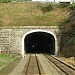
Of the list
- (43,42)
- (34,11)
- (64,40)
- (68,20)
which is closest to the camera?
(64,40)

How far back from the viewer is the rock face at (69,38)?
1632 inches

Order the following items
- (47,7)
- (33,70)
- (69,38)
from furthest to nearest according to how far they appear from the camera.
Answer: (47,7)
(69,38)
(33,70)

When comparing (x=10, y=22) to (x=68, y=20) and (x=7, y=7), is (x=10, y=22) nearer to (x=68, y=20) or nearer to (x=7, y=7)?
(x=7, y=7)

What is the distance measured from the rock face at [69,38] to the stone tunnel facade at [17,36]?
826mm

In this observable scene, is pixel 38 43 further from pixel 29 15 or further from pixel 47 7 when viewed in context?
pixel 29 15

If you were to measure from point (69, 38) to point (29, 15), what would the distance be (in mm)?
9737

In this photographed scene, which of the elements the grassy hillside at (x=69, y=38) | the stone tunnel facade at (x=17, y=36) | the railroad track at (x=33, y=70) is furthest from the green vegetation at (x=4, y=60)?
the grassy hillside at (x=69, y=38)

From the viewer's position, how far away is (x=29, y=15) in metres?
51.5

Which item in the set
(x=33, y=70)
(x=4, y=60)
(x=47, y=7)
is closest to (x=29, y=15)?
(x=47, y=7)

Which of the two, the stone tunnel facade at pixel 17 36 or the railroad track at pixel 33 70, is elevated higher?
the stone tunnel facade at pixel 17 36

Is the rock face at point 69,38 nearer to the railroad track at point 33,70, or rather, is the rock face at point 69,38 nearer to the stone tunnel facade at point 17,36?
the stone tunnel facade at point 17,36

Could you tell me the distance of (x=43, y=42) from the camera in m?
62.9

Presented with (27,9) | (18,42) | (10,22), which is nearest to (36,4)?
(27,9)

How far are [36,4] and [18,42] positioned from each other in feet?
35.4
